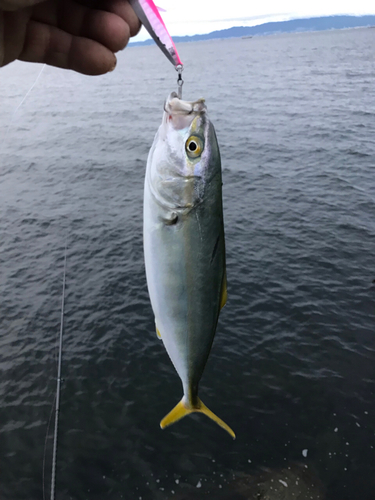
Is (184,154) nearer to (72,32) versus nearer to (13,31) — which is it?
(72,32)

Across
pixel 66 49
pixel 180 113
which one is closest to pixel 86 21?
pixel 66 49

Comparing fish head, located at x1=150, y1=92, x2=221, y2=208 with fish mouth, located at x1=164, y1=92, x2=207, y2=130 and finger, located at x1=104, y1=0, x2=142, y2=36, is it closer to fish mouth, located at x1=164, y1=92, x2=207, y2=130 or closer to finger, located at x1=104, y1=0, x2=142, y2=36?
fish mouth, located at x1=164, y1=92, x2=207, y2=130

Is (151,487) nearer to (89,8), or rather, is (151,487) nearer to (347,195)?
(89,8)

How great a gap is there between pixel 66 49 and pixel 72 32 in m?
0.16

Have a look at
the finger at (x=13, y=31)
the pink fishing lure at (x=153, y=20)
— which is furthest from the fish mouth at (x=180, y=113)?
the finger at (x=13, y=31)

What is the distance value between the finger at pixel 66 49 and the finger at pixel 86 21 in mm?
63

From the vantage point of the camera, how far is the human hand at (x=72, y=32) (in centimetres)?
299

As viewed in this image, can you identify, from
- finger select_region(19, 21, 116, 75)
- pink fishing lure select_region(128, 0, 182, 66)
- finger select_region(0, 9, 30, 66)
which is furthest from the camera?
finger select_region(19, 21, 116, 75)

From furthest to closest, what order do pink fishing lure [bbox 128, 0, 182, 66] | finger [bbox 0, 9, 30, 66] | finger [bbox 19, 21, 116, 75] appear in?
finger [bbox 19, 21, 116, 75] < finger [bbox 0, 9, 30, 66] < pink fishing lure [bbox 128, 0, 182, 66]

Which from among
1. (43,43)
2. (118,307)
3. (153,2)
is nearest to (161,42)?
(153,2)

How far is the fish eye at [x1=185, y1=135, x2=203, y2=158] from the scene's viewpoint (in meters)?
2.74

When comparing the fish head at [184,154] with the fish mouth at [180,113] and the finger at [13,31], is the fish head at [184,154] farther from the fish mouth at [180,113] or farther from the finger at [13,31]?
the finger at [13,31]

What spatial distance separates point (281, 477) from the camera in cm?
872

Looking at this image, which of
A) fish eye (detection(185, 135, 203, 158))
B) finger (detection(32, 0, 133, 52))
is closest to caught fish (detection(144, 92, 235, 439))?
fish eye (detection(185, 135, 203, 158))
